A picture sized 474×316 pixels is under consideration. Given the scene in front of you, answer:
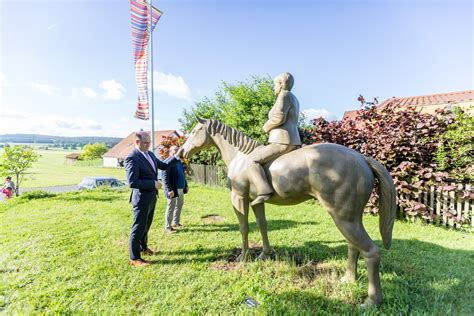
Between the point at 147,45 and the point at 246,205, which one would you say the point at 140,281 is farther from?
the point at 147,45

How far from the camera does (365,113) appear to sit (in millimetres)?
7188

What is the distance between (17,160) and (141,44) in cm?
742

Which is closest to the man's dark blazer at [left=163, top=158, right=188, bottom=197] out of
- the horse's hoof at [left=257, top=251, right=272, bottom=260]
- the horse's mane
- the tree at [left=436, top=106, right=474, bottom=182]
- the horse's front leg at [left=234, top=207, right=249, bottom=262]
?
the horse's mane

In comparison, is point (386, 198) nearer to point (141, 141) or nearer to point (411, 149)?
point (141, 141)

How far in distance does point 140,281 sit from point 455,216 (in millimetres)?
6984

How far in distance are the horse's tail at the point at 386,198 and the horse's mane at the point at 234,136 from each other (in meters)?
1.57

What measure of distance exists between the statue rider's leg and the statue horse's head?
3.12 ft

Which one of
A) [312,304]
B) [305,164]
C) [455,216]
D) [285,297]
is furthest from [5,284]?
[455,216]

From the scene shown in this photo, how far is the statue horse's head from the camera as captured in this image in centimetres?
368

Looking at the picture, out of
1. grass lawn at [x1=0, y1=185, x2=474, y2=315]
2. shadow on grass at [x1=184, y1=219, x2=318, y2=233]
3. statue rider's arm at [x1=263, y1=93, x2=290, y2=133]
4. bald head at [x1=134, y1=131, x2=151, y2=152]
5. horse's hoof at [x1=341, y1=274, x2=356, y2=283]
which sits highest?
statue rider's arm at [x1=263, y1=93, x2=290, y2=133]

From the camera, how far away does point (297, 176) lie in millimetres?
2850

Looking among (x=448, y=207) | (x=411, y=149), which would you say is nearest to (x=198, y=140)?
(x=411, y=149)

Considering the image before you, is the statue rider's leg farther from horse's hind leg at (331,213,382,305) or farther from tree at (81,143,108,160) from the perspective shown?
tree at (81,143,108,160)

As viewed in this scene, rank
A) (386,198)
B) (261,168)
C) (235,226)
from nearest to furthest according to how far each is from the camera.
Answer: (386,198)
(261,168)
(235,226)
